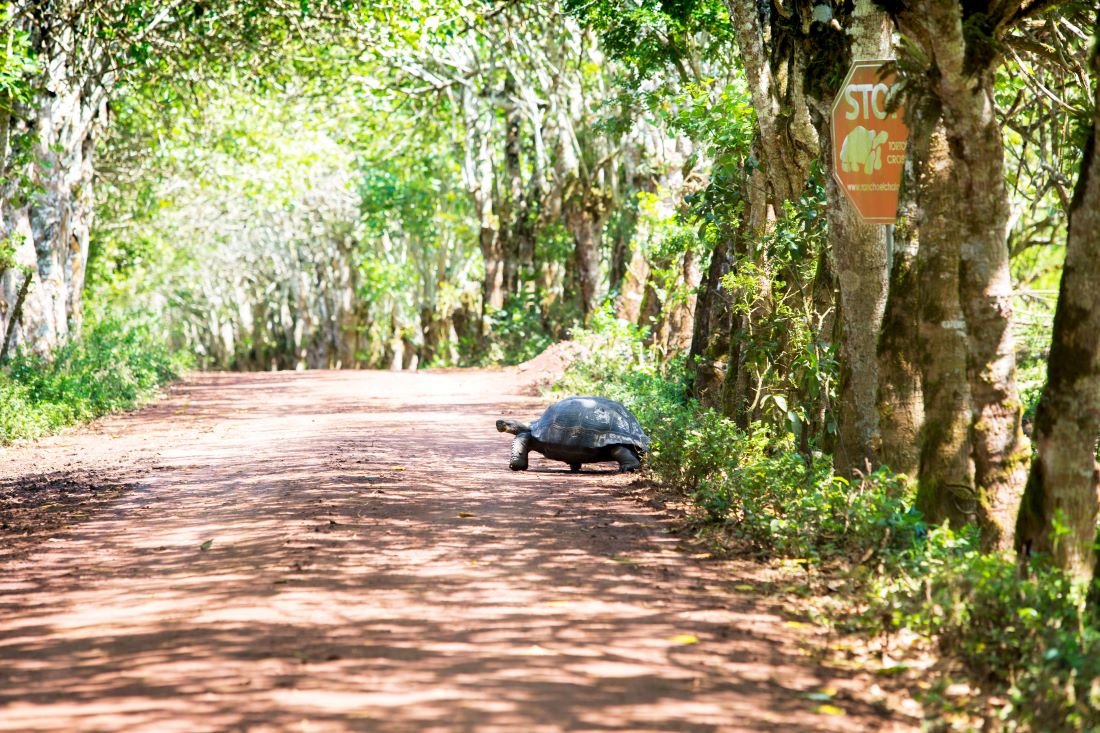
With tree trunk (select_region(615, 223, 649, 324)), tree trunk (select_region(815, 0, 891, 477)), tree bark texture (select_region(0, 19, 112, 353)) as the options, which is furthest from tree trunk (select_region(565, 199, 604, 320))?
tree trunk (select_region(815, 0, 891, 477))

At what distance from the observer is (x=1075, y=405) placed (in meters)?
5.89

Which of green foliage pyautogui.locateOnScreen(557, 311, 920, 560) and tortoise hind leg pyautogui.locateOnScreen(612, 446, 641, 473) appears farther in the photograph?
tortoise hind leg pyautogui.locateOnScreen(612, 446, 641, 473)

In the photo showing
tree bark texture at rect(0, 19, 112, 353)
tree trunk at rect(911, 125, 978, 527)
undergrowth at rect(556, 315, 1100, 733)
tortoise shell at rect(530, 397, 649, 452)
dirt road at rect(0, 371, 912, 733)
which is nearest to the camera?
undergrowth at rect(556, 315, 1100, 733)

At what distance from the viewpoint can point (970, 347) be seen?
22.4 feet

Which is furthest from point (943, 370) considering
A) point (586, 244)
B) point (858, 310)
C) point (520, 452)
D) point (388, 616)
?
point (586, 244)

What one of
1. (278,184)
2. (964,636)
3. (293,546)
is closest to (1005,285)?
(964,636)

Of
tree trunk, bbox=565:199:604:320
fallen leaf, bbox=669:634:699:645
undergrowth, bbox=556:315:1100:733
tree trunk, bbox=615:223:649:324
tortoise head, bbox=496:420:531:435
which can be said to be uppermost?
tree trunk, bbox=565:199:604:320

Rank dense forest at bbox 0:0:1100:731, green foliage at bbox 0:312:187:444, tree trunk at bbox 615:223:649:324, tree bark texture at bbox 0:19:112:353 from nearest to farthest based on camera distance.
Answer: dense forest at bbox 0:0:1100:731
green foliage at bbox 0:312:187:444
tree bark texture at bbox 0:19:112:353
tree trunk at bbox 615:223:649:324

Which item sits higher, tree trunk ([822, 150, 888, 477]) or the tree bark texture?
→ the tree bark texture

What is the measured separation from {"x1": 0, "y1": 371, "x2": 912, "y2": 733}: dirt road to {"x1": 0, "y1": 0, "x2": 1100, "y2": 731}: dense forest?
88 centimetres

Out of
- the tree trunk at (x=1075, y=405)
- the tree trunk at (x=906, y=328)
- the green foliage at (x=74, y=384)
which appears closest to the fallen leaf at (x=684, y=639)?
the tree trunk at (x=1075, y=405)

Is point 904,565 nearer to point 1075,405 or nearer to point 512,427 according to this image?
point 1075,405

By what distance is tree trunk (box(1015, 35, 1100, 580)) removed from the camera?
19.0 feet

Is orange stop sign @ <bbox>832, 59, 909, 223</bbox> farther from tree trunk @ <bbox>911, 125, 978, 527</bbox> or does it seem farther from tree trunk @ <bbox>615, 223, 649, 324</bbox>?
tree trunk @ <bbox>615, 223, 649, 324</bbox>
